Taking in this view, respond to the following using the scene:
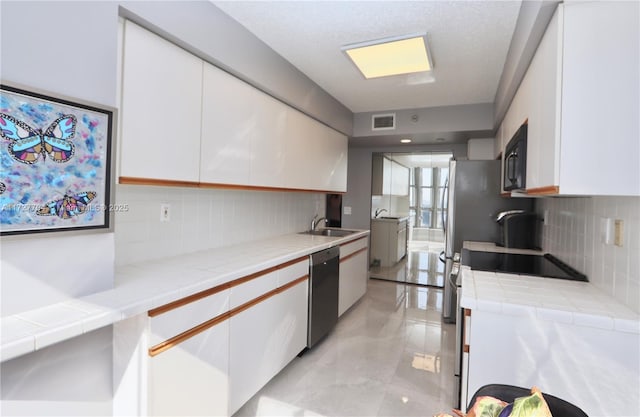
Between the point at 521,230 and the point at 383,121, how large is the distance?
1976 mm

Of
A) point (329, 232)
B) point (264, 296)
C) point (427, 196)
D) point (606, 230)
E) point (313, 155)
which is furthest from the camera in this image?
point (427, 196)

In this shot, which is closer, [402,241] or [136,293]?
[136,293]

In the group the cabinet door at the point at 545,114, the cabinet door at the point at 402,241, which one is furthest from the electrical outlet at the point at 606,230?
the cabinet door at the point at 402,241

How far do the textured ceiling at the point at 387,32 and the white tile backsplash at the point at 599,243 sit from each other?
46.6 inches

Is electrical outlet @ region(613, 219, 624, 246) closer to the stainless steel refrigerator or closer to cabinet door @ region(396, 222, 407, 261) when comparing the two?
the stainless steel refrigerator

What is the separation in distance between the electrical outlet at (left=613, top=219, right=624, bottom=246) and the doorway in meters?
3.28

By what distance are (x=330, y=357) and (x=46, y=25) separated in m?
2.62

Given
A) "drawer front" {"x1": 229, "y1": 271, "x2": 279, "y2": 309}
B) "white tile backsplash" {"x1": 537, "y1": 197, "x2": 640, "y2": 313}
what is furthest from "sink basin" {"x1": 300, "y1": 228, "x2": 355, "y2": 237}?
"white tile backsplash" {"x1": 537, "y1": 197, "x2": 640, "y2": 313}

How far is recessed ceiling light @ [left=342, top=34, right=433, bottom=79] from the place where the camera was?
2309 millimetres

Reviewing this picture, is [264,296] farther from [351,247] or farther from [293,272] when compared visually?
[351,247]

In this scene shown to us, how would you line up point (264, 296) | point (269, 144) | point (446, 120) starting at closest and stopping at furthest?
1. point (264, 296)
2. point (269, 144)
3. point (446, 120)

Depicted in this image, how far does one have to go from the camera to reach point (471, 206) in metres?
3.51

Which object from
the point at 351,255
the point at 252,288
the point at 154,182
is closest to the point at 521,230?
the point at 351,255

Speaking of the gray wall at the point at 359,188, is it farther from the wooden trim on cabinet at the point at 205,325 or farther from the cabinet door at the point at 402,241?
the wooden trim on cabinet at the point at 205,325
